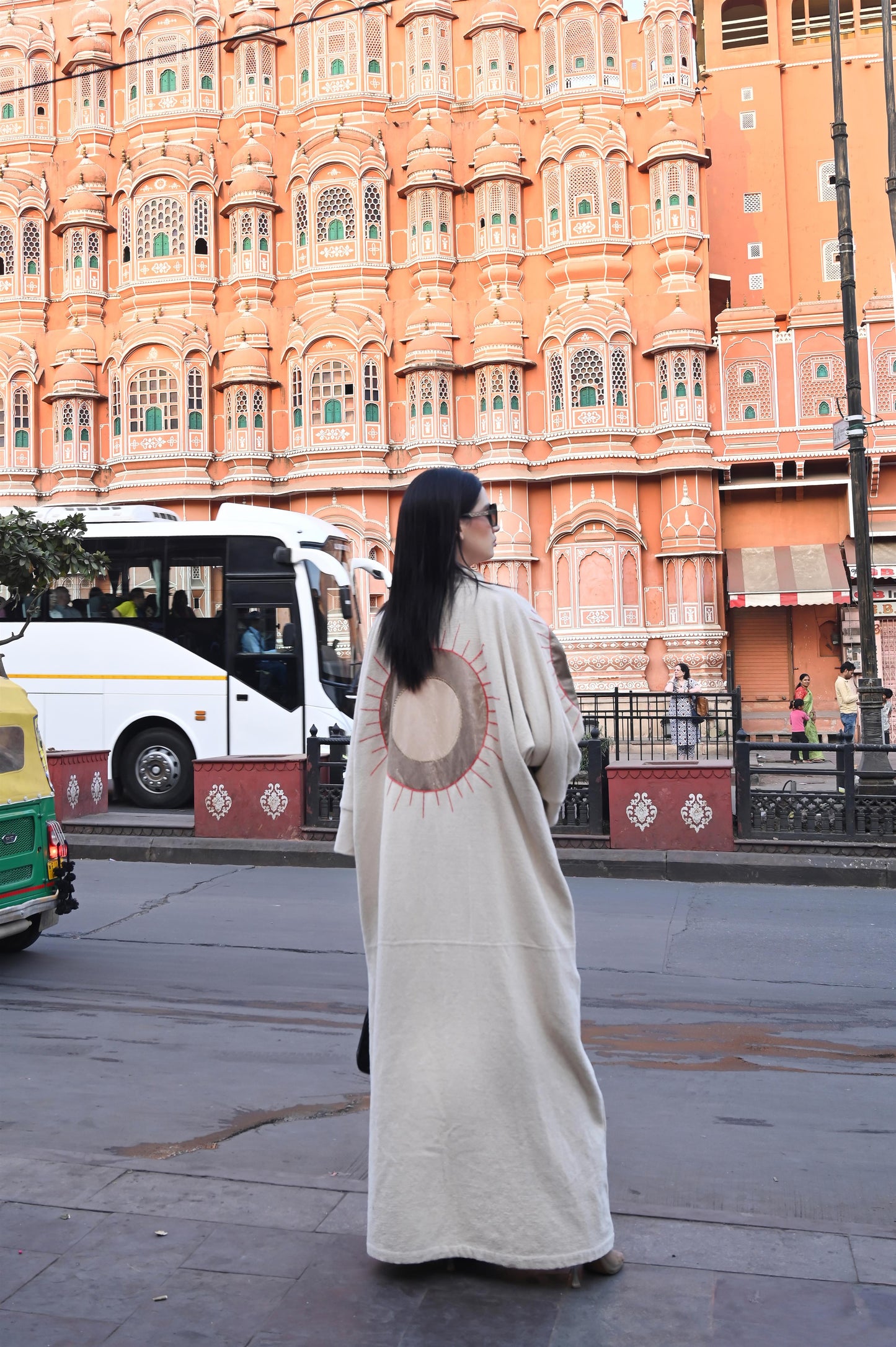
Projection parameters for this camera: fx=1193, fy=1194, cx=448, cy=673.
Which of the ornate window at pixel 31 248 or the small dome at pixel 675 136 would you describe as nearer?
the small dome at pixel 675 136

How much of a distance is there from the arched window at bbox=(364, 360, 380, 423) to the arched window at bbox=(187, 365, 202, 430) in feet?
13.3

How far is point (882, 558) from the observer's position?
2588cm

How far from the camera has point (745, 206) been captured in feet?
98.4

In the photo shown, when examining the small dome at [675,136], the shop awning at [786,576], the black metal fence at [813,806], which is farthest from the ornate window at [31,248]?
the black metal fence at [813,806]

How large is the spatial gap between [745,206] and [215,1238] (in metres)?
31.0

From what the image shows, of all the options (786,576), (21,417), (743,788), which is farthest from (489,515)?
(21,417)

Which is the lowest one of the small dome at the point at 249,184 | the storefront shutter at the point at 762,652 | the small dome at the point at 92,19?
the storefront shutter at the point at 762,652

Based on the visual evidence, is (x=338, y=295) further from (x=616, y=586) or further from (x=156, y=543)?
(x=156, y=543)

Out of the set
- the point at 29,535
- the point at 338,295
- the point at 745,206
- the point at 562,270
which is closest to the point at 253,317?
the point at 338,295

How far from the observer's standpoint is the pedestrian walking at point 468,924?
9.29ft

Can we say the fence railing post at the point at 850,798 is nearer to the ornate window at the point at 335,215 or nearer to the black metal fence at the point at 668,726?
the black metal fence at the point at 668,726

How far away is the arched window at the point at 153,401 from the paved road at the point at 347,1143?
2228 centimetres

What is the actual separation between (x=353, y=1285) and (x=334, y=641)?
12.2 metres

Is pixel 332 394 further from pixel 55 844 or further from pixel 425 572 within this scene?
pixel 425 572
